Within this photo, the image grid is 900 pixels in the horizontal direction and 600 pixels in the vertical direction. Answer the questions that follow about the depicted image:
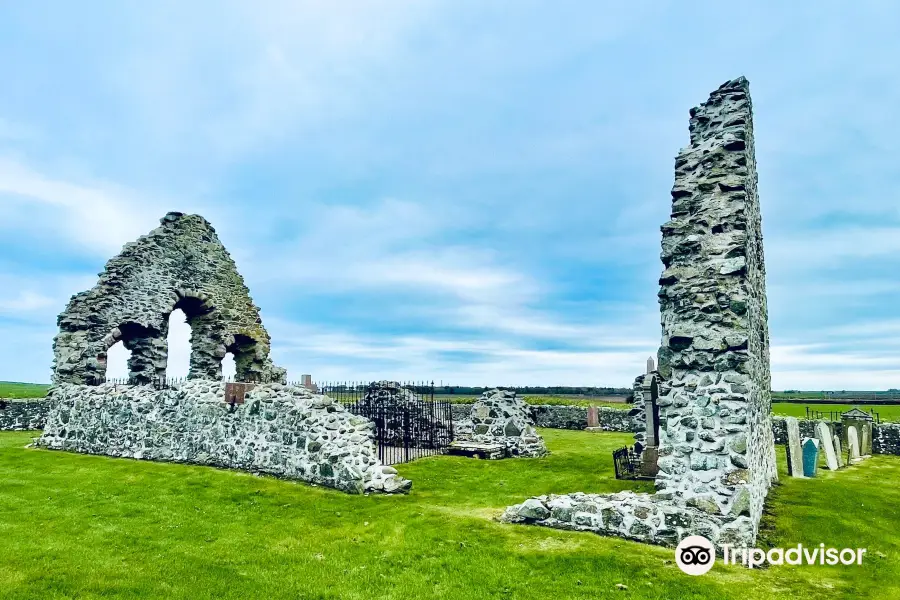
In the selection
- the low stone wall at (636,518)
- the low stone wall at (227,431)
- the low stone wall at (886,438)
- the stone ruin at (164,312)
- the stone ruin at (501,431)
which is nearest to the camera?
the low stone wall at (636,518)

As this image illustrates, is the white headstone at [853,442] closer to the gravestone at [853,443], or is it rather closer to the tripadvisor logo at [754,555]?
the gravestone at [853,443]

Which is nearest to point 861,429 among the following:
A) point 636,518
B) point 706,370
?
point 706,370

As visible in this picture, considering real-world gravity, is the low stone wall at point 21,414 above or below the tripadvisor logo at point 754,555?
above

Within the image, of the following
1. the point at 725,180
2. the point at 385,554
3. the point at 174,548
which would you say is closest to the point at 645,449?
the point at 725,180

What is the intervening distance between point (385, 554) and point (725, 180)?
8.31 m

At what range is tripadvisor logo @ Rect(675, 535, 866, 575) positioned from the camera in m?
7.52

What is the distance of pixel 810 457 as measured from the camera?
13.9 m

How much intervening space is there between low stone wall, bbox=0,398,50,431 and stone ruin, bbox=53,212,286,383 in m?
7.19

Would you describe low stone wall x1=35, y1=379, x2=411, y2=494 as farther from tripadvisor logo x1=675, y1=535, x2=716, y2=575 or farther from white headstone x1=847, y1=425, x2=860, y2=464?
white headstone x1=847, y1=425, x2=860, y2=464

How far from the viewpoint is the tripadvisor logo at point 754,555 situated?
7523 millimetres

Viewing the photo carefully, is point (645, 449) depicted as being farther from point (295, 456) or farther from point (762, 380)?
point (295, 456)

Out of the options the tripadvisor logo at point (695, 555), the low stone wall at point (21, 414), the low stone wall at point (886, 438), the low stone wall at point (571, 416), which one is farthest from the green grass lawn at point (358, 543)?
A: the low stone wall at point (571, 416)

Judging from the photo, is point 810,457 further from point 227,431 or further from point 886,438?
point 227,431

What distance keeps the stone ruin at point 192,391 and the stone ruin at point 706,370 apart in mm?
4790
